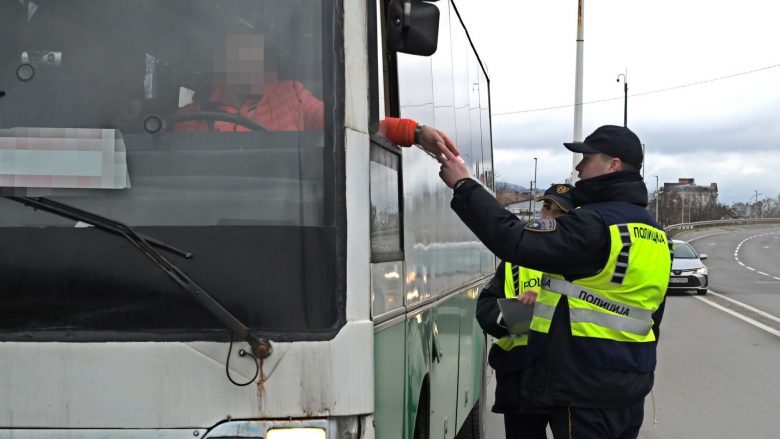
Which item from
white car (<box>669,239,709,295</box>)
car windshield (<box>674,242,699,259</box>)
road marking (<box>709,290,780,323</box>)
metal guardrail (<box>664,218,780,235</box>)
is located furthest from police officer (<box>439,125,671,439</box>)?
metal guardrail (<box>664,218,780,235</box>)

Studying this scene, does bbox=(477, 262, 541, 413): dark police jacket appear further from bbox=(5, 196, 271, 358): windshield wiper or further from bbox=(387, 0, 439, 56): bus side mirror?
bbox=(5, 196, 271, 358): windshield wiper

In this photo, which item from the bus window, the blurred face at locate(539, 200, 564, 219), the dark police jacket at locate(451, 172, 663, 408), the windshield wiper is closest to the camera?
the windshield wiper

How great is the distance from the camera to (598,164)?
3828 millimetres

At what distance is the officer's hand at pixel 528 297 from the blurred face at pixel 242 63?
7.92 feet

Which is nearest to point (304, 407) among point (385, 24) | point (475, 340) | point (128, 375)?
point (128, 375)

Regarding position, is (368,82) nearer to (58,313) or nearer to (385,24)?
(385,24)

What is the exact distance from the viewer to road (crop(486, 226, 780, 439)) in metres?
8.35

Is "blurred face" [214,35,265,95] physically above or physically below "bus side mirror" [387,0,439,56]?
below

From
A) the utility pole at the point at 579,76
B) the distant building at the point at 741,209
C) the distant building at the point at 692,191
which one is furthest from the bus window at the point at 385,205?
the distant building at the point at 741,209

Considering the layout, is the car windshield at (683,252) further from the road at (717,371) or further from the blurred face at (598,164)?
the blurred face at (598,164)

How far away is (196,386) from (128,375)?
0.68 feet

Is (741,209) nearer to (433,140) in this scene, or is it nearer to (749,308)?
(749,308)

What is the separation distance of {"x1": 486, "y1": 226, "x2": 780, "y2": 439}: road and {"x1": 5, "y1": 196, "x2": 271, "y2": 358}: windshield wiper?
3.48m

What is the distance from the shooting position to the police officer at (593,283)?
3486 mm
